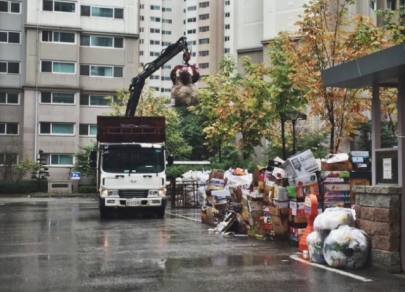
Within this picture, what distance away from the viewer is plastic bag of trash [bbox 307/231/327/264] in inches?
378

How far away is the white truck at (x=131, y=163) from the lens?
1955 cm

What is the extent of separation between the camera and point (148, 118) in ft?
68.4

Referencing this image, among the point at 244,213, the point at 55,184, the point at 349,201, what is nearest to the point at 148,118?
the point at 244,213

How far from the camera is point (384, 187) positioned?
895 centimetres

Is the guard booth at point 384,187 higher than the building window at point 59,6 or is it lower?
lower

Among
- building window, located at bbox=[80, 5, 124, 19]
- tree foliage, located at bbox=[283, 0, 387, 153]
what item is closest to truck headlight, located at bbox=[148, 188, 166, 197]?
tree foliage, located at bbox=[283, 0, 387, 153]

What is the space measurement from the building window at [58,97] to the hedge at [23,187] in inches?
284

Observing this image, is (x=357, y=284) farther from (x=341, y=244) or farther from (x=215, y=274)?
(x=215, y=274)

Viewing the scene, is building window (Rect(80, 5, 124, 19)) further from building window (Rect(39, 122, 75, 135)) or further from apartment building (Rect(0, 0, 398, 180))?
building window (Rect(39, 122, 75, 135))

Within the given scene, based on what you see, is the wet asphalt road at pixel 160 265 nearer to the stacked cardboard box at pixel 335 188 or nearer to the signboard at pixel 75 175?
the stacked cardboard box at pixel 335 188

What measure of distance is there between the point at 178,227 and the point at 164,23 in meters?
101

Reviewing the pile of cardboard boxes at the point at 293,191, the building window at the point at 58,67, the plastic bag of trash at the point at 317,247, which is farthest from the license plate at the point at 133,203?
the building window at the point at 58,67

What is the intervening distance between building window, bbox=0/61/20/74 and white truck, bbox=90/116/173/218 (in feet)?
109

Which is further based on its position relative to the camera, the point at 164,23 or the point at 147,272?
the point at 164,23
